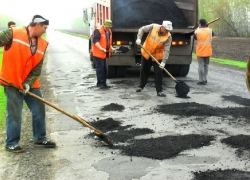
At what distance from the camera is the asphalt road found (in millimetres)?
4363

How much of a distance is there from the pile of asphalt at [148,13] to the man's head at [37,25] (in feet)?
21.9

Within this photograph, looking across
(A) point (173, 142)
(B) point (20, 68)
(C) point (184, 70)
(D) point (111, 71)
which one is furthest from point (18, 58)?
(C) point (184, 70)

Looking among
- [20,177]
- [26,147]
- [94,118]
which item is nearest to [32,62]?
[26,147]

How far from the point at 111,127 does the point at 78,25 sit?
153700 millimetres

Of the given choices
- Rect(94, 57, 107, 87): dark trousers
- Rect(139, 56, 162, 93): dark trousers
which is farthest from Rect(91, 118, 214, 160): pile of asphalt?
Rect(94, 57, 107, 87): dark trousers

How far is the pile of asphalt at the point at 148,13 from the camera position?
11523mm

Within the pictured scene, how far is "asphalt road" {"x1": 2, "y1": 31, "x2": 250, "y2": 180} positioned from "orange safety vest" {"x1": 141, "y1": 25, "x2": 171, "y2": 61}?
35.2 inches

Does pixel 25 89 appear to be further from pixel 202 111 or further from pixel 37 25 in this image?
pixel 202 111

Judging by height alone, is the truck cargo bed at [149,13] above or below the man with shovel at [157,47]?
above

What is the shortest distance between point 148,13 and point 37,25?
24.5ft

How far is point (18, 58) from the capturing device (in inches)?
189

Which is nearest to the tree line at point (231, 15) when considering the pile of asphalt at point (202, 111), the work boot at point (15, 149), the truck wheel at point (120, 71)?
the truck wheel at point (120, 71)

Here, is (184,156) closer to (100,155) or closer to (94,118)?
(100,155)

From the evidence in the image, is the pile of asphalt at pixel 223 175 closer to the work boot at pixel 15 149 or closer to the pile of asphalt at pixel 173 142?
the pile of asphalt at pixel 173 142
